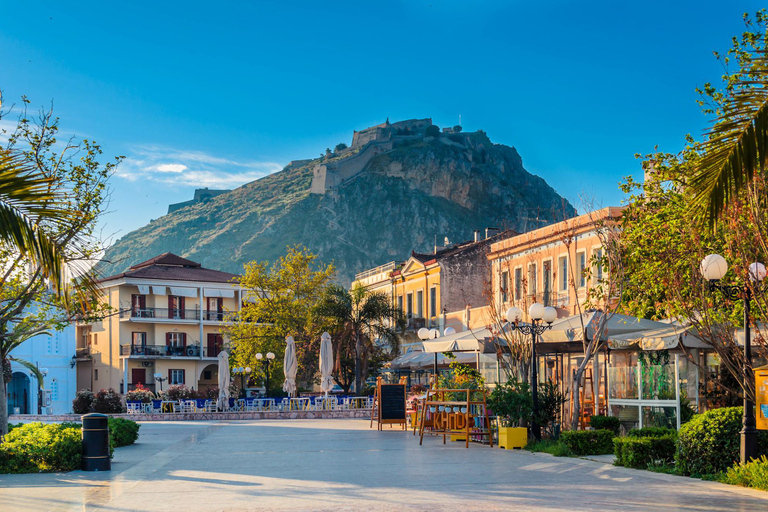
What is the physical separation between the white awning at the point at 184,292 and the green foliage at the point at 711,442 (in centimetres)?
5175

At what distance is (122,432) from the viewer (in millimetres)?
17766

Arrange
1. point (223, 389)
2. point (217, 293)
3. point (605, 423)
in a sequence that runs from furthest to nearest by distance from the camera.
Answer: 1. point (217, 293)
2. point (223, 389)
3. point (605, 423)

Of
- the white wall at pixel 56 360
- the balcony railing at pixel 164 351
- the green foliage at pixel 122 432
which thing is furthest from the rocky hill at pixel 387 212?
the green foliage at pixel 122 432

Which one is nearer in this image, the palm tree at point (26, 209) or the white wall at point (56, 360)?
the palm tree at point (26, 209)

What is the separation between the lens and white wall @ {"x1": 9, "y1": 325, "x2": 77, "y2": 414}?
54.2 m

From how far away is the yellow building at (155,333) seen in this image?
57.1 metres

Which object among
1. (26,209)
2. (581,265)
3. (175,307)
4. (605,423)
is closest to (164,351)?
(175,307)

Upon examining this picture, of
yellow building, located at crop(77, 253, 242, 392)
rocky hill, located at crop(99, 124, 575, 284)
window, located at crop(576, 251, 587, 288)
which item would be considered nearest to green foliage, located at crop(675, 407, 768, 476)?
window, located at crop(576, 251, 587, 288)

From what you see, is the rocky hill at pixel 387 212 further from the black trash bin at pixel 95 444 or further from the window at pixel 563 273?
the black trash bin at pixel 95 444

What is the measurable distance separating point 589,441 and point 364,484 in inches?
192

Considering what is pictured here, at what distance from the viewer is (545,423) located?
15914 millimetres

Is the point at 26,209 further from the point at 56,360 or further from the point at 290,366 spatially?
the point at 56,360

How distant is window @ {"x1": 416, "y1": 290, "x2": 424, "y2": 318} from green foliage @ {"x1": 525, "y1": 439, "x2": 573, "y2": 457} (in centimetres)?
3113

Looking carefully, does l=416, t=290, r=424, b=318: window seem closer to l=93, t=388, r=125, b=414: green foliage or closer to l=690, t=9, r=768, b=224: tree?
l=93, t=388, r=125, b=414: green foliage
